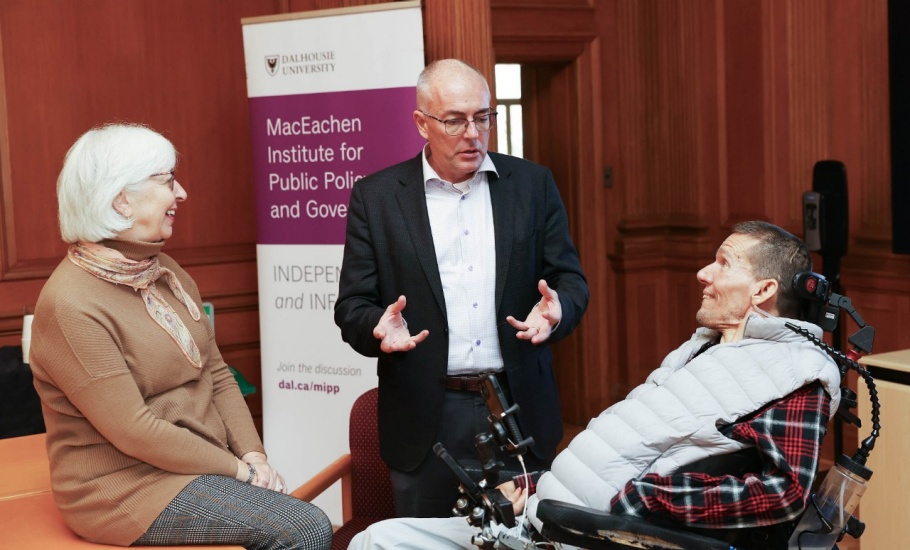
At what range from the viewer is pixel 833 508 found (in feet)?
7.39

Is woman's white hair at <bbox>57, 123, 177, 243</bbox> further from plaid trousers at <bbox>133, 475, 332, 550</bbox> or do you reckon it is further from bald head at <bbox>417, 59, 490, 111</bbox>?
bald head at <bbox>417, 59, 490, 111</bbox>

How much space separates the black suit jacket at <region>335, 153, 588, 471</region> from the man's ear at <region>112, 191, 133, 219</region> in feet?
2.04

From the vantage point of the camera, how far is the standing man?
2.78m

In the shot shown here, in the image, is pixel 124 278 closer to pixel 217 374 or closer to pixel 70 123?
pixel 217 374

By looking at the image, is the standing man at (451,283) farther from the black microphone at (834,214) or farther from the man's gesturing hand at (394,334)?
the black microphone at (834,214)

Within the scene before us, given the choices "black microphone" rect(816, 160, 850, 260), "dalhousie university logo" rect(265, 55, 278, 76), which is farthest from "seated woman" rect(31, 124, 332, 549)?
"black microphone" rect(816, 160, 850, 260)

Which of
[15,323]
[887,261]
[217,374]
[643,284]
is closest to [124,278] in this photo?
[217,374]

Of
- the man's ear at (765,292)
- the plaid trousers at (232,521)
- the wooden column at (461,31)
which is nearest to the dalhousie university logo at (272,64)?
the wooden column at (461,31)

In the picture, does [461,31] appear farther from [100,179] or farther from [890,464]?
[890,464]

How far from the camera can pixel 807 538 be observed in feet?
7.45

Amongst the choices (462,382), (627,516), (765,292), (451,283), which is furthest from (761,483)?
(451,283)

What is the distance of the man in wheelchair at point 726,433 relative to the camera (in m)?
2.16

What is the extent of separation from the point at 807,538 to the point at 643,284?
15.4 feet

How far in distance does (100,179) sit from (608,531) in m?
1.37
